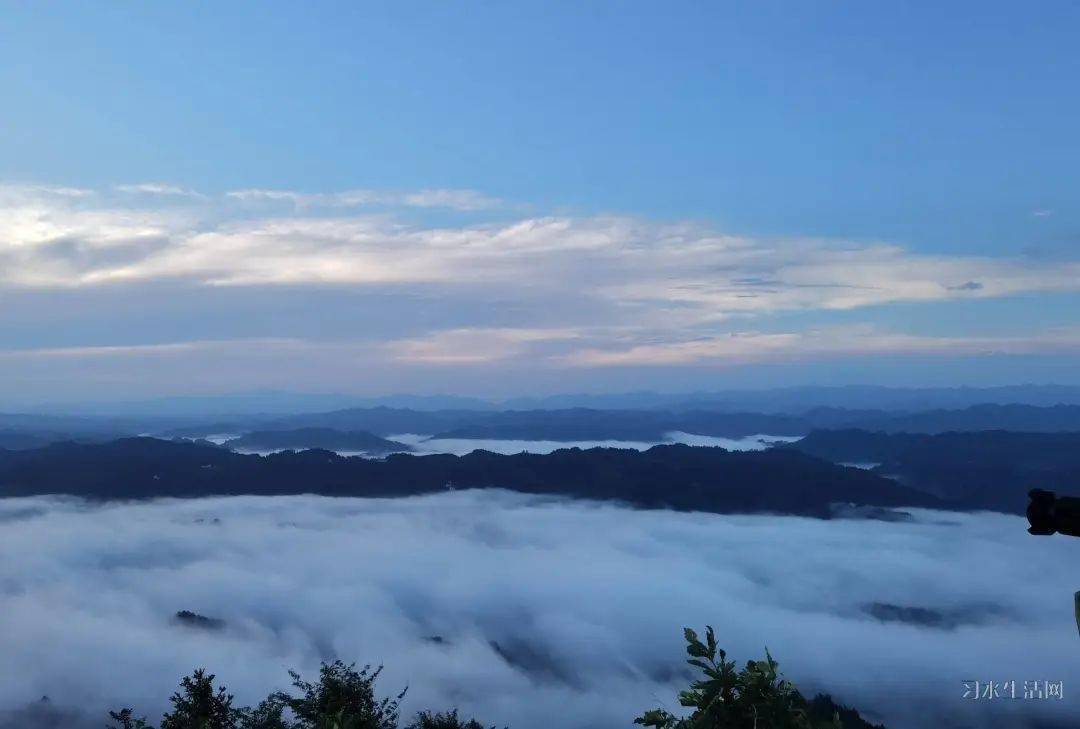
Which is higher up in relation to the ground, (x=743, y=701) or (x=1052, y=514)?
(x=1052, y=514)

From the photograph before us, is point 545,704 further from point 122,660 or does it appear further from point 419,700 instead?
point 122,660

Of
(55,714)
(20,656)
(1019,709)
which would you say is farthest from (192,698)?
(1019,709)

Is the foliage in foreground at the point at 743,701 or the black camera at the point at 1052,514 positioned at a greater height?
the black camera at the point at 1052,514

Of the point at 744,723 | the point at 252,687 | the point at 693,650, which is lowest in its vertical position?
the point at 252,687

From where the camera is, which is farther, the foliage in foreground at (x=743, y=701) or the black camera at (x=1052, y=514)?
the foliage in foreground at (x=743, y=701)

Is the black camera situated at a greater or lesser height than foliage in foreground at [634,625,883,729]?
greater

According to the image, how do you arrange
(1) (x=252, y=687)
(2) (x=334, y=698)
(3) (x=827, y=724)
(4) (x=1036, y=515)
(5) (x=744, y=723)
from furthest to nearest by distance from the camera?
1. (1) (x=252, y=687)
2. (2) (x=334, y=698)
3. (5) (x=744, y=723)
4. (3) (x=827, y=724)
5. (4) (x=1036, y=515)

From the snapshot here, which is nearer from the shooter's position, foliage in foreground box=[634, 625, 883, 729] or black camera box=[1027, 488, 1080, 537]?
black camera box=[1027, 488, 1080, 537]

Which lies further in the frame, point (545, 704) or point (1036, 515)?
point (545, 704)
